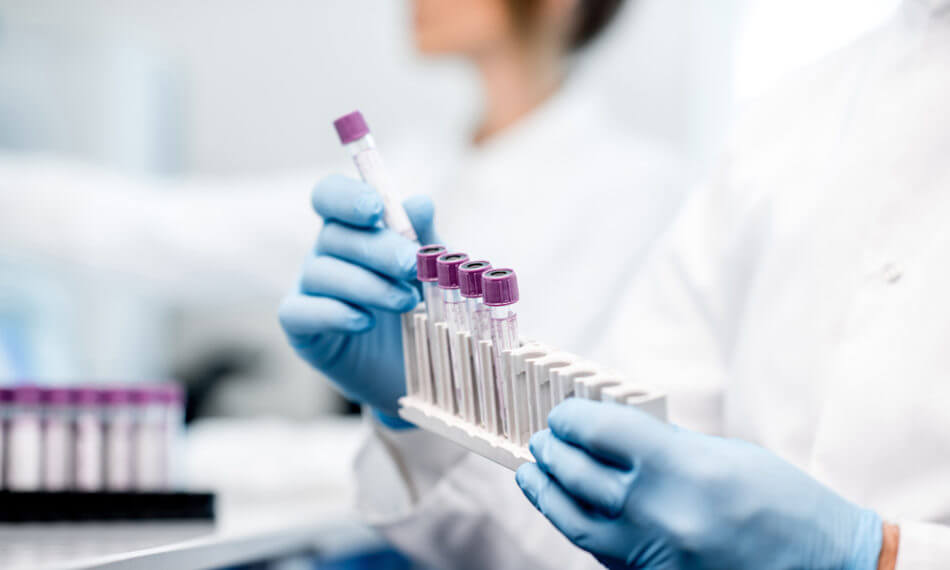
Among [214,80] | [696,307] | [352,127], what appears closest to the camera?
[352,127]

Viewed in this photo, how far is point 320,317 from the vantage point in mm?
859

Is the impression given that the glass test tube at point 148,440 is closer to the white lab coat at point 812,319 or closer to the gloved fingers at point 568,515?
the white lab coat at point 812,319

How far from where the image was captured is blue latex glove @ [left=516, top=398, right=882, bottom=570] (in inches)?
22.7

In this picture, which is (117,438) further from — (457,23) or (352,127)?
(457,23)

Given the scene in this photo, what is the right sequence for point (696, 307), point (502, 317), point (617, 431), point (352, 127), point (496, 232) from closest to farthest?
point (617, 431), point (502, 317), point (352, 127), point (696, 307), point (496, 232)

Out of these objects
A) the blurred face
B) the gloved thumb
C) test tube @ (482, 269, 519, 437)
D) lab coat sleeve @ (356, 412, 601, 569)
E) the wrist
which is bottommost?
lab coat sleeve @ (356, 412, 601, 569)

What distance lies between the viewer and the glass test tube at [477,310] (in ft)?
2.30

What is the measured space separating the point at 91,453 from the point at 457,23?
116 centimetres

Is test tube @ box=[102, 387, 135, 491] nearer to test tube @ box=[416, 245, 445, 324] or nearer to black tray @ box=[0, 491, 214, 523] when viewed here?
black tray @ box=[0, 491, 214, 523]

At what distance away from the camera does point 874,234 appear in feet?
2.62

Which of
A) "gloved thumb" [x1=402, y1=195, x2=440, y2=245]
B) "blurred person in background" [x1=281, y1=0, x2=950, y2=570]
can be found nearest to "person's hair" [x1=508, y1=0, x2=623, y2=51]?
"blurred person in background" [x1=281, y1=0, x2=950, y2=570]

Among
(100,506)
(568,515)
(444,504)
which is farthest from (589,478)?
(100,506)

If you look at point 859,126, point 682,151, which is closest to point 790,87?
point 859,126

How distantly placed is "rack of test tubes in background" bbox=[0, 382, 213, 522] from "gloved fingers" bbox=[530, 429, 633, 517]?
60cm
